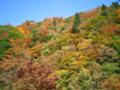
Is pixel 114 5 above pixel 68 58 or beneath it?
above

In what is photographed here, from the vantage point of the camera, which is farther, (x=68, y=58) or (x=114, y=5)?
(x=114, y=5)

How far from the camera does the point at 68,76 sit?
155ft

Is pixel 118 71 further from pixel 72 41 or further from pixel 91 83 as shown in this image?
pixel 72 41

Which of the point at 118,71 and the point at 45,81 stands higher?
the point at 45,81

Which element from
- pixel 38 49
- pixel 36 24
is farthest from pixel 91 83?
pixel 36 24

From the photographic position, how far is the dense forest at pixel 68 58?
30453 mm

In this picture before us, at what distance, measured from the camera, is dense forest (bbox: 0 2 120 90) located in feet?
99.9

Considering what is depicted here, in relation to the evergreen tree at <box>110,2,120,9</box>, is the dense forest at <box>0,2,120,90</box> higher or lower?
lower

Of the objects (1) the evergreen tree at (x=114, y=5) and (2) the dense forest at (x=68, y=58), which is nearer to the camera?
(2) the dense forest at (x=68, y=58)

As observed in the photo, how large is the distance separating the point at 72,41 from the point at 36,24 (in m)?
41.3

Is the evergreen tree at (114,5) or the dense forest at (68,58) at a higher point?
the evergreen tree at (114,5)

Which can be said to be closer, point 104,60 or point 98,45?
point 104,60

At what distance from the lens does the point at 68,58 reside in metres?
52.7

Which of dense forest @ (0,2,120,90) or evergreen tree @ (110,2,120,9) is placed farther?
evergreen tree @ (110,2,120,9)
